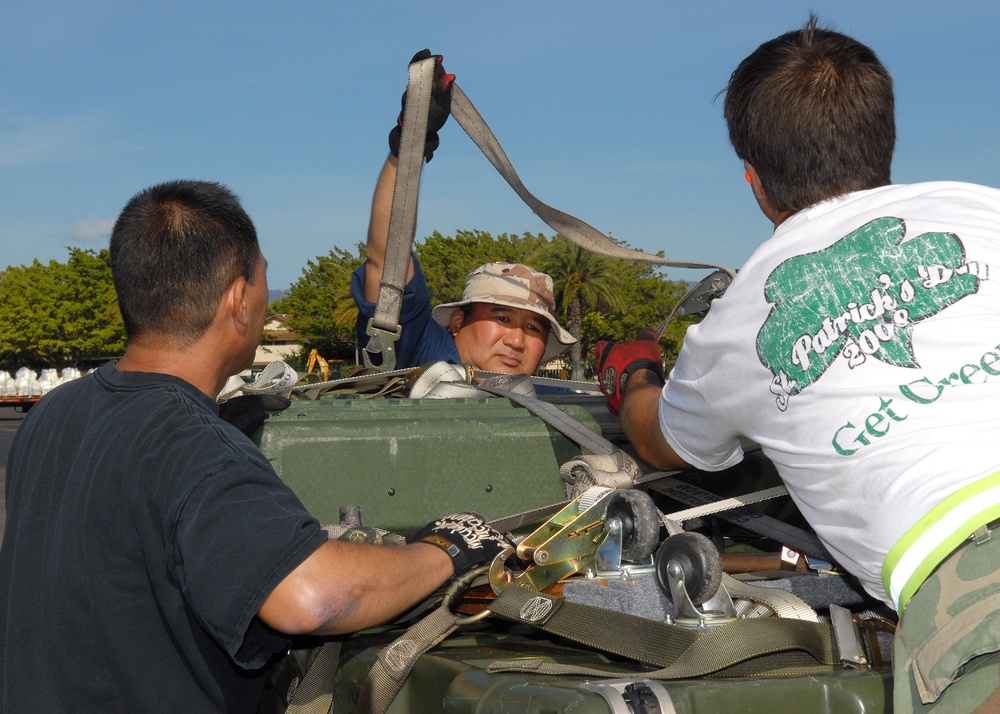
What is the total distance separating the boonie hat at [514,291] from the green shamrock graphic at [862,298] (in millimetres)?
2820

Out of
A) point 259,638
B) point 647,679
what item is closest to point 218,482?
point 259,638

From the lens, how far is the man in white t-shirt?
1771mm

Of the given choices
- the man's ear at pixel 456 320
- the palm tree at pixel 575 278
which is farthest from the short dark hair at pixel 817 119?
the palm tree at pixel 575 278

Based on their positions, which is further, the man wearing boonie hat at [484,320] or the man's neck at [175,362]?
the man wearing boonie hat at [484,320]

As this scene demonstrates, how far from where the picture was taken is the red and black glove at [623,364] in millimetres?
3072

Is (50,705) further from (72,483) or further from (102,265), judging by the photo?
(102,265)

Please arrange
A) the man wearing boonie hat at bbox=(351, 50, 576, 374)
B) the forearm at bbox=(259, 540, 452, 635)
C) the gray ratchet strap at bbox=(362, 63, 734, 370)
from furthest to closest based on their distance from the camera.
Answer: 1. the man wearing boonie hat at bbox=(351, 50, 576, 374)
2. the gray ratchet strap at bbox=(362, 63, 734, 370)
3. the forearm at bbox=(259, 540, 452, 635)

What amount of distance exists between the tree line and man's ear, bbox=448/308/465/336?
170 ft

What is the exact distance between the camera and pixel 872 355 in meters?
1.94

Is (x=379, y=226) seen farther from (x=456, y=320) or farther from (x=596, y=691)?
(x=596, y=691)

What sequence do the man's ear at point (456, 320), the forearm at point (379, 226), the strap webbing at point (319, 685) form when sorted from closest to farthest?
1. the strap webbing at point (319, 685)
2. the forearm at point (379, 226)
3. the man's ear at point (456, 320)

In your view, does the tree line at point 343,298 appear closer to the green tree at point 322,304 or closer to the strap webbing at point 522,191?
the green tree at point 322,304

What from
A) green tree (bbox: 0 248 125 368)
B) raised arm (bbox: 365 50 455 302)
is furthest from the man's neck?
green tree (bbox: 0 248 125 368)

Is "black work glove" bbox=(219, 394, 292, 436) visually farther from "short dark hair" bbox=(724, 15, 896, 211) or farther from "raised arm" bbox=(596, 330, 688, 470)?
"short dark hair" bbox=(724, 15, 896, 211)
